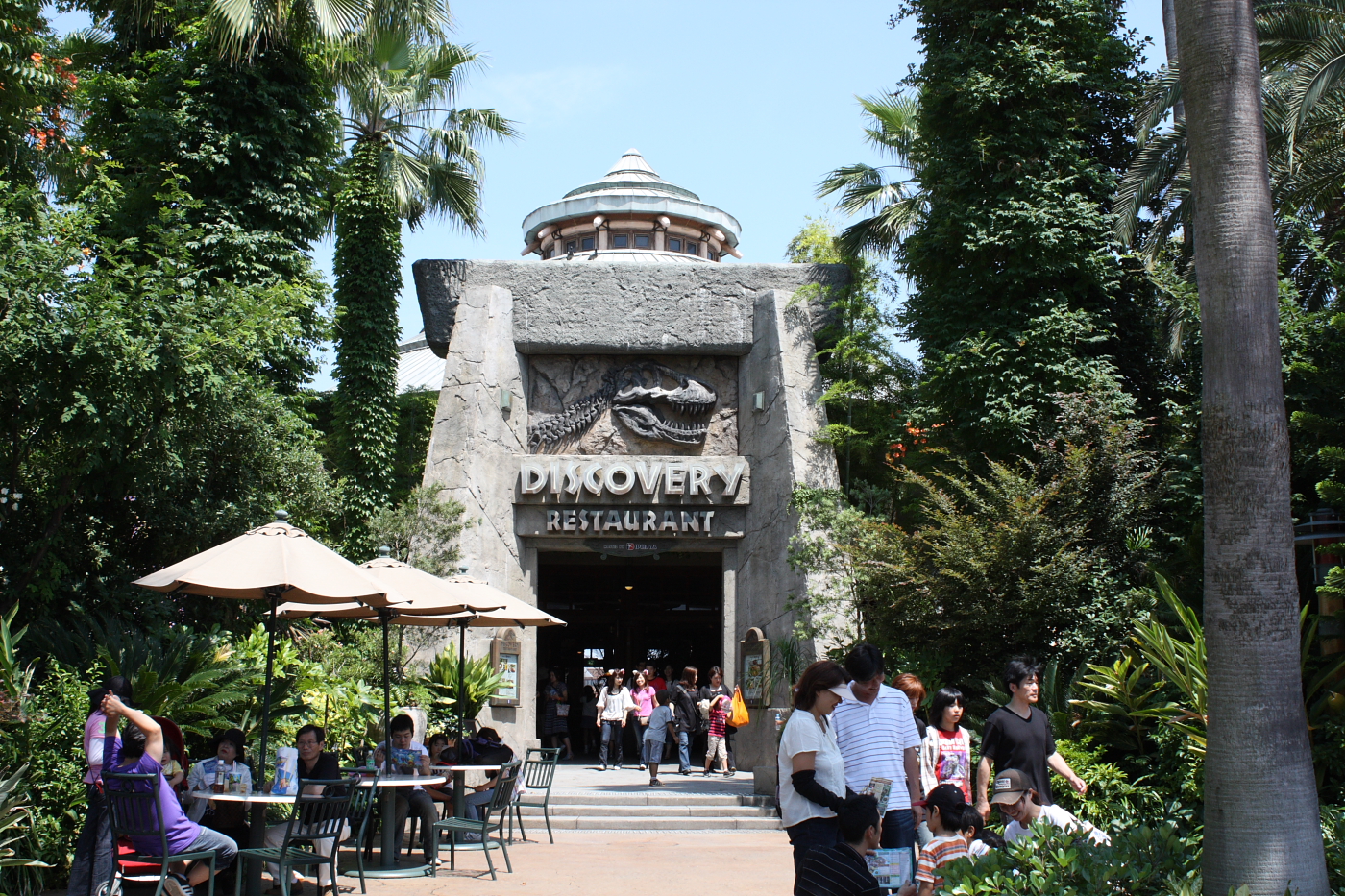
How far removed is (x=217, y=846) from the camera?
20.7 ft

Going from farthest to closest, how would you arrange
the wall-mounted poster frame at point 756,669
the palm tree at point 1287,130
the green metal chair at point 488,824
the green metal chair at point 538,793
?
the wall-mounted poster frame at point 756,669, the palm tree at point 1287,130, the green metal chair at point 538,793, the green metal chair at point 488,824

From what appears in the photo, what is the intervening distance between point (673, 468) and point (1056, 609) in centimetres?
747

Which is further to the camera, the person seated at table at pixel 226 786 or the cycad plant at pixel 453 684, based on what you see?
the cycad plant at pixel 453 684

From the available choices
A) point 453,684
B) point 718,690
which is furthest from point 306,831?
point 718,690

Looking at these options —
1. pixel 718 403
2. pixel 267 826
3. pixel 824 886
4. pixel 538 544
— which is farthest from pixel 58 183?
pixel 824 886

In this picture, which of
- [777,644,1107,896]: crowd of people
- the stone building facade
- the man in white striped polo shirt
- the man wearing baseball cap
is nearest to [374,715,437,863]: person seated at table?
[777,644,1107,896]: crowd of people

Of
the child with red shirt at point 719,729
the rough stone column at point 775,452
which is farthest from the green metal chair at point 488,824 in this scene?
the rough stone column at point 775,452

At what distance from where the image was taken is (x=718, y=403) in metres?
18.4

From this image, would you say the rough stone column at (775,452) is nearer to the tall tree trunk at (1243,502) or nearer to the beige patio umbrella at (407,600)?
the beige patio umbrella at (407,600)

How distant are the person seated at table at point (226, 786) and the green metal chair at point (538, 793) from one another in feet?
8.33

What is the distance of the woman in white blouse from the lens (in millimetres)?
4801

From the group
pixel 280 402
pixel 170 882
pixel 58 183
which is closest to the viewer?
pixel 170 882

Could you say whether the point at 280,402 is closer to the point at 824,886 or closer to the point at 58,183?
the point at 58,183

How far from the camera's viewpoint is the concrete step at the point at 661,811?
12430mm
